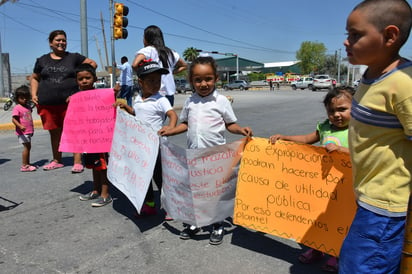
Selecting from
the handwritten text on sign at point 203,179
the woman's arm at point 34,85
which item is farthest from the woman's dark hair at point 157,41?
the woman's arm at point 34,85

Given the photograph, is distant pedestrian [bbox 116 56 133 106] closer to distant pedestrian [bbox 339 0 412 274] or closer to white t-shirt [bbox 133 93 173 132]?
white t-shirt [bbox 133 93 173 132]

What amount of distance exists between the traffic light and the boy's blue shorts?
11629 mm

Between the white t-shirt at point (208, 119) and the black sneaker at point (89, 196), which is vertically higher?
the white t-shirt at point (208, 119)

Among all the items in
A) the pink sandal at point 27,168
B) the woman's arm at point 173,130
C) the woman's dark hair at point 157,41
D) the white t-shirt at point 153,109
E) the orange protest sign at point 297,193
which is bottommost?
the pink sandal at point 27,168

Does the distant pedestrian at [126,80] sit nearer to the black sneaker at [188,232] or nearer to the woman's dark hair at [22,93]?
the woman's dark hair at [22,93]

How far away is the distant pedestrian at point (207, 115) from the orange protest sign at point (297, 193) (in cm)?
28

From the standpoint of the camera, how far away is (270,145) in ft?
8.93

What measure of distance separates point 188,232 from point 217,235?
10.8 inches

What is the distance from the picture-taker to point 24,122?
5375mm

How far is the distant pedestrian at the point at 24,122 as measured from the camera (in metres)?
Answer: 5.27

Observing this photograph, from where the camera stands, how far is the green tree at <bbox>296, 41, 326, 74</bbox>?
87938 mm

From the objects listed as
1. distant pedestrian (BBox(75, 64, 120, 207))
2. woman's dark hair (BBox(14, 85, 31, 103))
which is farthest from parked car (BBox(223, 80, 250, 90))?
distant pedestrian (BBox(75, 64, 120, 207))

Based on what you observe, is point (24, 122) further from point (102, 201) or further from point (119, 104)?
point (119, 104)

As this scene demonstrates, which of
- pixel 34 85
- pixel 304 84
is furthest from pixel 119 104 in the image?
pixel 304 84
